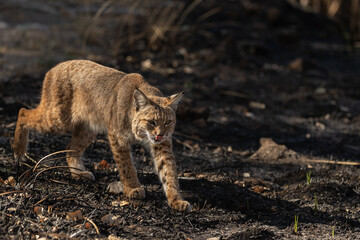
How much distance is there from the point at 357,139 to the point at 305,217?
9.58 feet

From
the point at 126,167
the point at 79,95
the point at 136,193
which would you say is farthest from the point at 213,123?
the point at 136,193

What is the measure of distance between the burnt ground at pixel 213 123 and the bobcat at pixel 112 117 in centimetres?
22

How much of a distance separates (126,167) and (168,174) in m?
0.38

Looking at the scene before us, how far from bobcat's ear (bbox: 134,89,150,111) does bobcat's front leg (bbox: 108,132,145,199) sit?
395 mm

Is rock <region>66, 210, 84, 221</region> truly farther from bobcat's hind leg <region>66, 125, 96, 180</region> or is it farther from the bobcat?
bobcat's hind leg <region>66, 125, 96, 180</region>

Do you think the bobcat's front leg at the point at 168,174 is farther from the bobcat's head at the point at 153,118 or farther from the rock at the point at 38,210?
the rock at the point at 38,210

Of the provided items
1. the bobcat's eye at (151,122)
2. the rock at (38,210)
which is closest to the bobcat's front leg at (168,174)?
the bobcat's eye at (151,122)

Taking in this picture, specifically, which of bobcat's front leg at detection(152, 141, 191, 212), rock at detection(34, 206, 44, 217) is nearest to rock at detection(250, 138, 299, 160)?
bobcat's front leg at detection(152, 141, 191, 212)

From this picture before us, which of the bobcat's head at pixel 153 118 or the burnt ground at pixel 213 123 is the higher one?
the bobcat's head at pixel 153 118

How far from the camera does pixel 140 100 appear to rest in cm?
415

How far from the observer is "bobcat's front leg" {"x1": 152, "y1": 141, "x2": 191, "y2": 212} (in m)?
4.12

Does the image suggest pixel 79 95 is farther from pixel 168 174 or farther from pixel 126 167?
pixel 168 174

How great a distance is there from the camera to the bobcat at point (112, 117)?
165 inches

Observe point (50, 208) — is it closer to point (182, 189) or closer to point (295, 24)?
point (182, 189)
